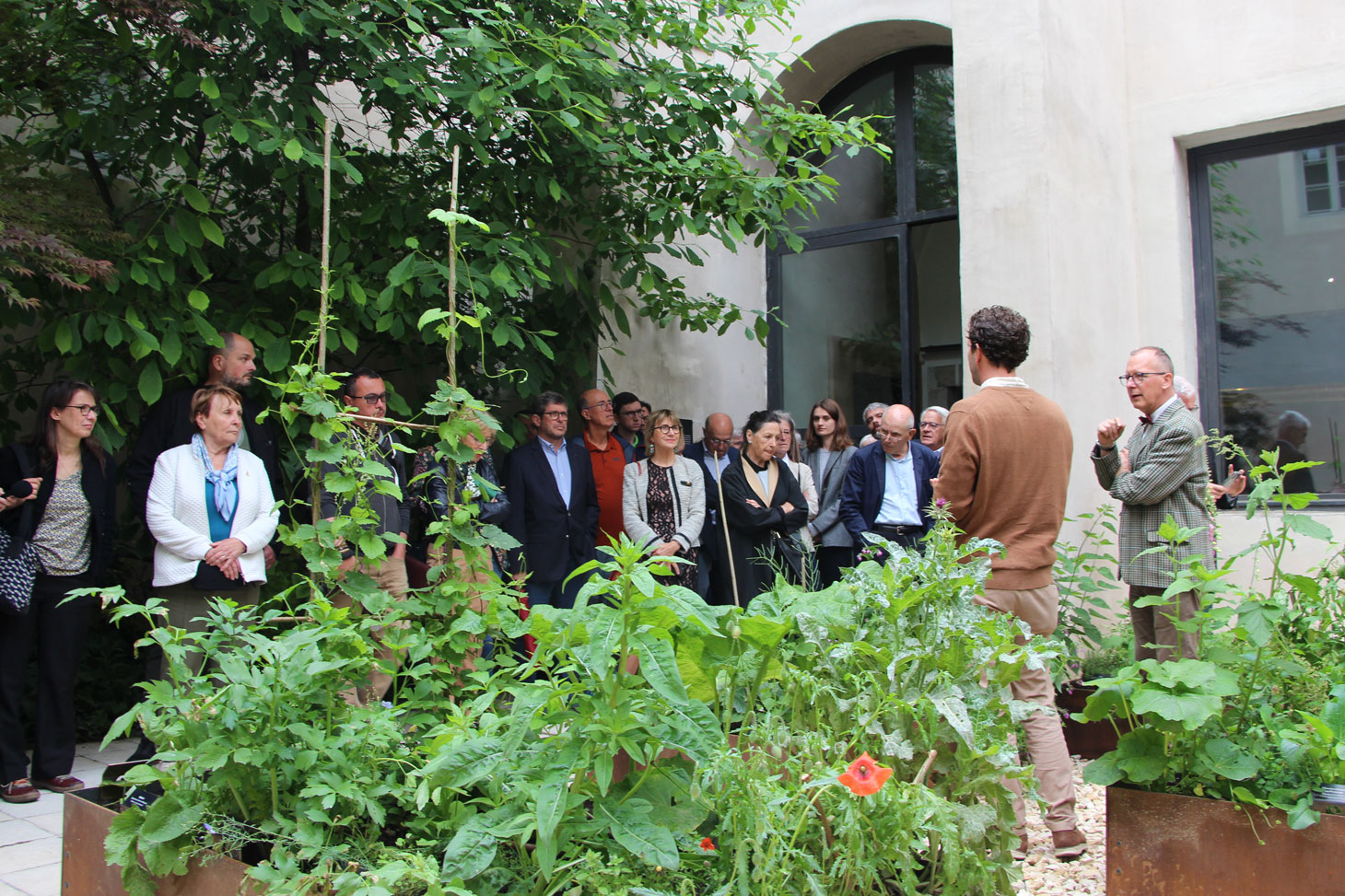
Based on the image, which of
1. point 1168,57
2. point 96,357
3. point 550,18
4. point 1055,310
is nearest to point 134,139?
point 96,357

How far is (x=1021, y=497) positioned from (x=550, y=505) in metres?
3.26

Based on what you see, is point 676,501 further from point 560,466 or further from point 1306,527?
point 1306,527

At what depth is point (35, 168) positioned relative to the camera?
5.61 m

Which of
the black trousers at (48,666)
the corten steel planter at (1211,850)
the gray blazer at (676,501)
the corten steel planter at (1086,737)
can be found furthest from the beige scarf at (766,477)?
the corten steel planter at (1211,850)

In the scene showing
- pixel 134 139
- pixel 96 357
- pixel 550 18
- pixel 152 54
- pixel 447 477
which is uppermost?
pixel 550 18

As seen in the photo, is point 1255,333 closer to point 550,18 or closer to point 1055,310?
point 1055,310

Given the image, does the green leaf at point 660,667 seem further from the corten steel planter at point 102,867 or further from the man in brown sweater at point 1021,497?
the man in brown sweater at point 1021,497

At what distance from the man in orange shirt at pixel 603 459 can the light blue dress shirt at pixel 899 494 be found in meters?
1.66

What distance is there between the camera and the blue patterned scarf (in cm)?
446

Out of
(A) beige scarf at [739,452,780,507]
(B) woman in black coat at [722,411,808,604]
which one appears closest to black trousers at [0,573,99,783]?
(B) woman in black coat at [722,411,808,604]

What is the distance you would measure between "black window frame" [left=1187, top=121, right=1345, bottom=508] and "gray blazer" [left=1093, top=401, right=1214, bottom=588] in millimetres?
2799

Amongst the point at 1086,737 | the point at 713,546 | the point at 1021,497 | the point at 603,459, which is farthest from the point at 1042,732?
the point at 603,459

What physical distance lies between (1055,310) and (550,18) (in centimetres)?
321

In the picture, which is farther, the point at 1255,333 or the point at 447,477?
the point at 1255,333
